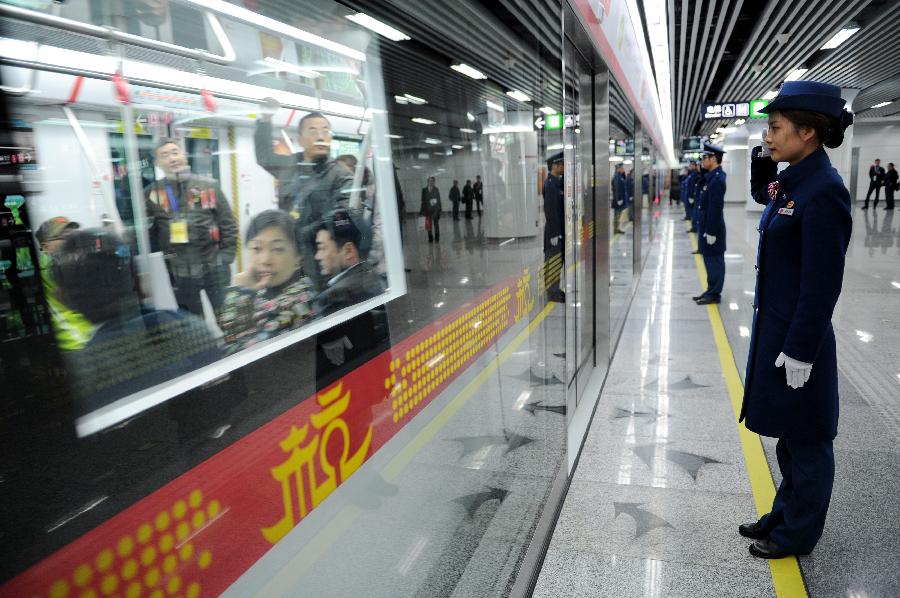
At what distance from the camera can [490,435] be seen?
7.73 ft

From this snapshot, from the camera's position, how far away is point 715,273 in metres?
7.06

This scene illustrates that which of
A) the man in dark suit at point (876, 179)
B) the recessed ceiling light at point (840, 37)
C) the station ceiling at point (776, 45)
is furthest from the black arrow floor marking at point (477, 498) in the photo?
the man in dark suit at point (876, 179)

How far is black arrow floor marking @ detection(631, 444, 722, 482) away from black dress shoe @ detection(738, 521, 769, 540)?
0.54 m

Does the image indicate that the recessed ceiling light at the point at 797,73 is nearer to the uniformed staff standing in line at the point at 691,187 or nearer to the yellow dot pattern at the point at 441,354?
the uniformed staff standing in line at the point at 691,187

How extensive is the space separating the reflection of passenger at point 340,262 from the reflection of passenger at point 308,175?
0.02m

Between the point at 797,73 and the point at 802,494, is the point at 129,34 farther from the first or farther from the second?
the point at 797,73

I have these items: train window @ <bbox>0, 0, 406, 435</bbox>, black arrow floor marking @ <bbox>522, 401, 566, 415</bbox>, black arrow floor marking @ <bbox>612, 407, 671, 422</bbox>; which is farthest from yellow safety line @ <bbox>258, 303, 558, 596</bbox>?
black arrow floor marking @ <bbox>612, 407, 671, 422</bbox>

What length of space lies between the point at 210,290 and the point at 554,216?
91.4 inches

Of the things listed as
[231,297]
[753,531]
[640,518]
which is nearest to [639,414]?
[640,518]

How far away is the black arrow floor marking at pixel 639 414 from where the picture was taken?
3809mm

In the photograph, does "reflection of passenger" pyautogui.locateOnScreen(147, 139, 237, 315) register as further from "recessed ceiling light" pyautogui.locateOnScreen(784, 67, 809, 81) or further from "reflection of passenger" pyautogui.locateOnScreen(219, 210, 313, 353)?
"recessed ceiling light" pyautogui.locateOnScreen(784, 67, 809, 81)

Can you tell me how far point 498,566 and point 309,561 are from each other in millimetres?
1229

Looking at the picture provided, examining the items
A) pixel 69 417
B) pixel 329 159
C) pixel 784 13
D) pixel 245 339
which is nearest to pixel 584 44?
pixel 329 159

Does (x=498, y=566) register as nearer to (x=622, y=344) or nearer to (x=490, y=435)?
(x=490, y=435)
